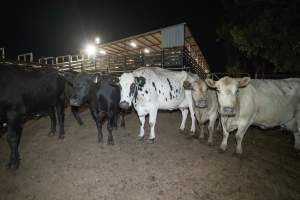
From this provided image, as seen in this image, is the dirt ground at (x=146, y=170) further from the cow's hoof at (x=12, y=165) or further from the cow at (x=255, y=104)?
the cow at (x=255, y=104)

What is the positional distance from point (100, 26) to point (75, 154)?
2270cm

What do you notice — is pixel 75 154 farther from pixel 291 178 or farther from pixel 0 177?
pixel 291 178

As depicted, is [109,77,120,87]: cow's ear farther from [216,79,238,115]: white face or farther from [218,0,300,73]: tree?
[218,0,300,73]: tree

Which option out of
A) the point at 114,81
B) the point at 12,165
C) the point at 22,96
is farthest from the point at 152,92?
the point at 12,165

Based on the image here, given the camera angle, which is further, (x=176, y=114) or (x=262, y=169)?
(x=176, y=114)

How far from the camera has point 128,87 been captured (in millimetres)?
5188

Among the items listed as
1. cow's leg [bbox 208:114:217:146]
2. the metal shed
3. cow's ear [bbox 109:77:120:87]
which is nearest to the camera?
cow's ear [bbox 109:77:120:87]

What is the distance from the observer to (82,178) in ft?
12.6

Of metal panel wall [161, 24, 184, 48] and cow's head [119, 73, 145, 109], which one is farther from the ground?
metal panel wall [161, 24, 184, 48]

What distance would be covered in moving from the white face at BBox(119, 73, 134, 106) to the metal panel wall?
11949 millimetres

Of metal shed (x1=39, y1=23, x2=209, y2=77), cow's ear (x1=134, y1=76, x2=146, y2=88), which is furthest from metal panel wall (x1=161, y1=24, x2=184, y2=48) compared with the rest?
cow's ear (x1=134, y1=76, x2=146, y2=88)

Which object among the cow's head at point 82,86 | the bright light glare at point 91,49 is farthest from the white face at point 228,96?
the bright light glare at point 91,49

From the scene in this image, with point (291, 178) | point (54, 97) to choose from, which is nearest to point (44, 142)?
point (54, 97)

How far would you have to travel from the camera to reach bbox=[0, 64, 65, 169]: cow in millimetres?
4289
